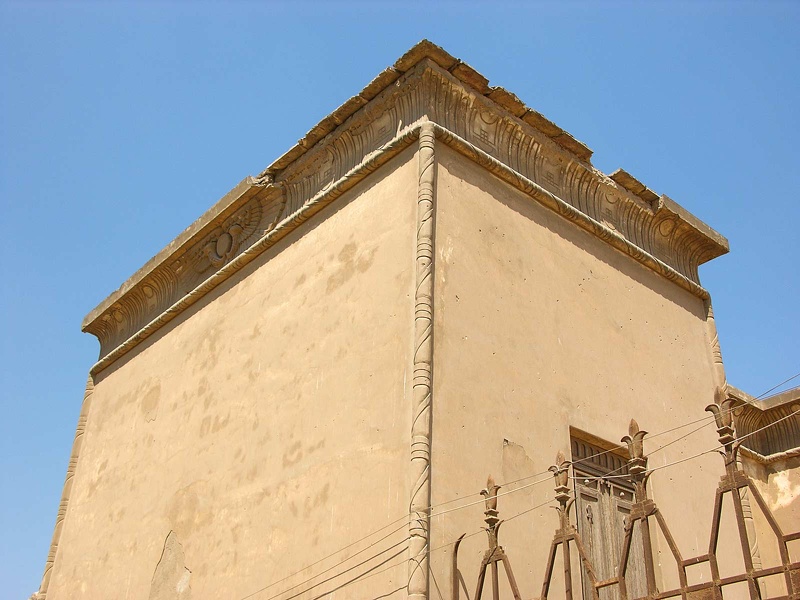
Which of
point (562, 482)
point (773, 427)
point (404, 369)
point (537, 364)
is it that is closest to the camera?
point (562, 482)

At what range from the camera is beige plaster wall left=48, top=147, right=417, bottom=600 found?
17.6ft

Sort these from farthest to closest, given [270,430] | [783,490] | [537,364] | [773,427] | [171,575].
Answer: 1. [773,427]
2. [783,490]
3. [171,575]
4. [270,430]
5. [537,364]

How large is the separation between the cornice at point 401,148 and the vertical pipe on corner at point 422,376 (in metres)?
0.39

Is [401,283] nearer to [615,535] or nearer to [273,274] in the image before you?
[273,274]

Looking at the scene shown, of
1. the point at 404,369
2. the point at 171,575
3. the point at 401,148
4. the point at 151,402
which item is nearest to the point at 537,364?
the point at 404,369

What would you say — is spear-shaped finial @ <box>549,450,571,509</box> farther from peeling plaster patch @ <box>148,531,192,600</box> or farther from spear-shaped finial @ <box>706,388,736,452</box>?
peeling plaster patch @ <box>148,531,192,600</box>

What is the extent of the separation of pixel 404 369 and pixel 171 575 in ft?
8.52

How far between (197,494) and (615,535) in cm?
297

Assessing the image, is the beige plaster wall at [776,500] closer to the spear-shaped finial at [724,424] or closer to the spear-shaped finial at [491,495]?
the spear-shaped finial at [491,495]

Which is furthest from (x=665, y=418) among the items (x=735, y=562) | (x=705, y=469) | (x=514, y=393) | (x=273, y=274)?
(x=273, y=274)

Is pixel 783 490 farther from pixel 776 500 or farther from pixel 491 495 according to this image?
pixel 491 495

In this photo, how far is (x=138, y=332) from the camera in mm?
8523

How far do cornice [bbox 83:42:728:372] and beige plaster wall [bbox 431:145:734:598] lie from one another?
24cm

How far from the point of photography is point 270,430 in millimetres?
6168
